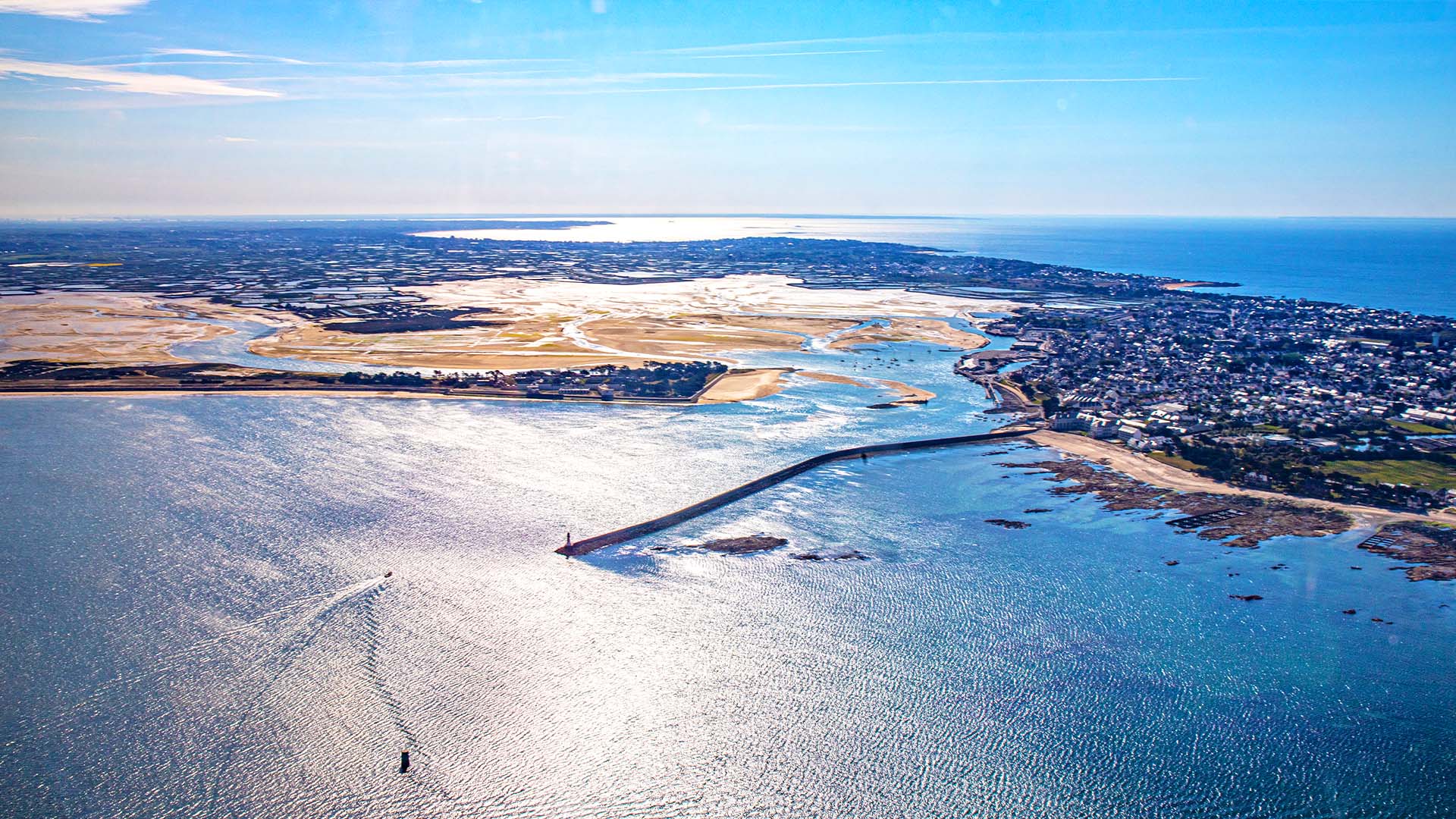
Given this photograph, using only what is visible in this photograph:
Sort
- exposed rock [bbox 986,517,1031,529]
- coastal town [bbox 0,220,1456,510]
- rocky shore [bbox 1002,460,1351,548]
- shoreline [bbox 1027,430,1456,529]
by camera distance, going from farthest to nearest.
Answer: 1. coastal town [bbox 0,220,1456,510]
2. exposed rock [bbox 986,517,1031,529]
3. shoreline [bbox 1027,430,1456,529]
4. rocky shore [bbox 1002,460,1351,548]

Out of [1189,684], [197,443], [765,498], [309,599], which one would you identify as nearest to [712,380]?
[765,498]

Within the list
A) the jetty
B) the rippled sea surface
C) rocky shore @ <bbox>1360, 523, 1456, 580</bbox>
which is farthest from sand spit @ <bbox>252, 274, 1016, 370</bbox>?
rocky shore @ <bbox>1360, 523, 1456, 580</bbox>

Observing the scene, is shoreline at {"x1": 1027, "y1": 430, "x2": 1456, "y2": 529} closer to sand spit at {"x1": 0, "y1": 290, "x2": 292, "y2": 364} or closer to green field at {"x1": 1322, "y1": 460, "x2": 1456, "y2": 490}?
green field at {"x1": 1322, "y1": 460, "x2": 1456, "y2": 490}

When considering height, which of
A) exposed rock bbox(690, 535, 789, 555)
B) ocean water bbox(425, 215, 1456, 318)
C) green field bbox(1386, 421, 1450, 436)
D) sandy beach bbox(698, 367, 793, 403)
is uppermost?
ocean water bbox(425, 215, 1456, 318)

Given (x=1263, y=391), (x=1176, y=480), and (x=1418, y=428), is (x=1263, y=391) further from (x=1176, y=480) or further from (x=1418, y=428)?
(x=1176, y=480)

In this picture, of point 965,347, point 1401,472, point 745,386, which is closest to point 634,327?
point 745,386

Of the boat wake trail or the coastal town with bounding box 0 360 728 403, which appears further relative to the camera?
the coastal town with bounding box 0 360 728 403
